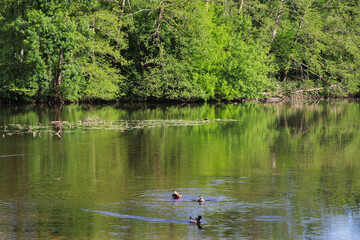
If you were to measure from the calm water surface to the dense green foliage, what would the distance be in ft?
67.2

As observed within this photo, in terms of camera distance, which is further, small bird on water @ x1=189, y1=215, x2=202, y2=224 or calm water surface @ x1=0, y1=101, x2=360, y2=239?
small bird on water @ x1=189, y1=215, x2=202, y2=224

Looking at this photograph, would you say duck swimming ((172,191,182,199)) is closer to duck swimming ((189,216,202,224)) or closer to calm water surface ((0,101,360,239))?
calm water surface ((0,101,360,239))

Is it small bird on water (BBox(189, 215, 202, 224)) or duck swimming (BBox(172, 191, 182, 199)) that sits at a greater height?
duck swimming (BBox(172, 191, 182, 199))

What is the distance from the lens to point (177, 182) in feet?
62.3

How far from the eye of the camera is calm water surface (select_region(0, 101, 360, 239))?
1398 centimetres

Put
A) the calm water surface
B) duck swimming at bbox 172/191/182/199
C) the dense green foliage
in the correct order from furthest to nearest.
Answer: the dense green foliage
duck swimming at bbox 172/191/182/199
the calm water surface

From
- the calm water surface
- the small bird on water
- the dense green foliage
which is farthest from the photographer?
the dense green foliage

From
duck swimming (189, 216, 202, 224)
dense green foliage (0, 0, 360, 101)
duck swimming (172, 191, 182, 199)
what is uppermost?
dense green foliage (0, 0, 360, 101)

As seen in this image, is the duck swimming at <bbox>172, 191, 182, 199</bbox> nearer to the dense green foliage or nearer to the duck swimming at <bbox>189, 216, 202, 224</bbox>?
the duck swimming at <bbox>189, 216, 202, 224</bbox>

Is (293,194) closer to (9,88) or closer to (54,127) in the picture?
(54,127)

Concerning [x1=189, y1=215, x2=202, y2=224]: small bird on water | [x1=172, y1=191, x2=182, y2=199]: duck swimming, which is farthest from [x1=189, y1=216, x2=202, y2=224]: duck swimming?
[x1=172, y1=191, x2=182, y2=199]: duck swimming

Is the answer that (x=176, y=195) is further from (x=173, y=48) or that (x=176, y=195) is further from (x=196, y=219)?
(x=173, y=48)

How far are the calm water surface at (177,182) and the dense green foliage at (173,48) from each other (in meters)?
20.5

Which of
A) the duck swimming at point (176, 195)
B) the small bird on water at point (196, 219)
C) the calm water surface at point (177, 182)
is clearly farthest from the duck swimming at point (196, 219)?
the duck swimming at point (176, 195)
